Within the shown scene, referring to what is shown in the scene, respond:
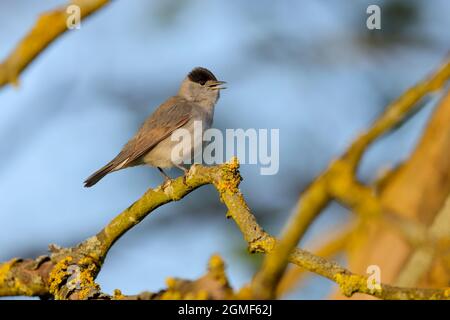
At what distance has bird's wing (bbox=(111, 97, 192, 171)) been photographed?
6.83 m

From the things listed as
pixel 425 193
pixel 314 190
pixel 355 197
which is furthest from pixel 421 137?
pixel 314 190

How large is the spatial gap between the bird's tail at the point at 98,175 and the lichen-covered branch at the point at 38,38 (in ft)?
4.54

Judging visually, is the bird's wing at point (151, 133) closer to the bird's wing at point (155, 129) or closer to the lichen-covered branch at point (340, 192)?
the bird's wing at point (155, 129)

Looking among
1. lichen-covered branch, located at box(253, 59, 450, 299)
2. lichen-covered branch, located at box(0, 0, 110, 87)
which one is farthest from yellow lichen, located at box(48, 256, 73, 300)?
lichen-covered branch, located at box(0, 0, 110, 87)

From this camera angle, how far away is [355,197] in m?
4.46

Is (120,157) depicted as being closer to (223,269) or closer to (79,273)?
(79,273)

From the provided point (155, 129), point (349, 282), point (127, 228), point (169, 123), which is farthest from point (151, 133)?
point (349, 282)

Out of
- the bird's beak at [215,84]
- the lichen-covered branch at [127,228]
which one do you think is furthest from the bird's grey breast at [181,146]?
the lichen-covered branch at [127,228]

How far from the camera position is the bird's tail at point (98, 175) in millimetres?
6484

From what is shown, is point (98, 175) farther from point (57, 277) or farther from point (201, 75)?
point (57, 277)

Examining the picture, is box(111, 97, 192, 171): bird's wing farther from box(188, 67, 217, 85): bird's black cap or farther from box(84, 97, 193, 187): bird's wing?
box(188, 67, 217, 85): bird's black cap

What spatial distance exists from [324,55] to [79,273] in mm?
5686
